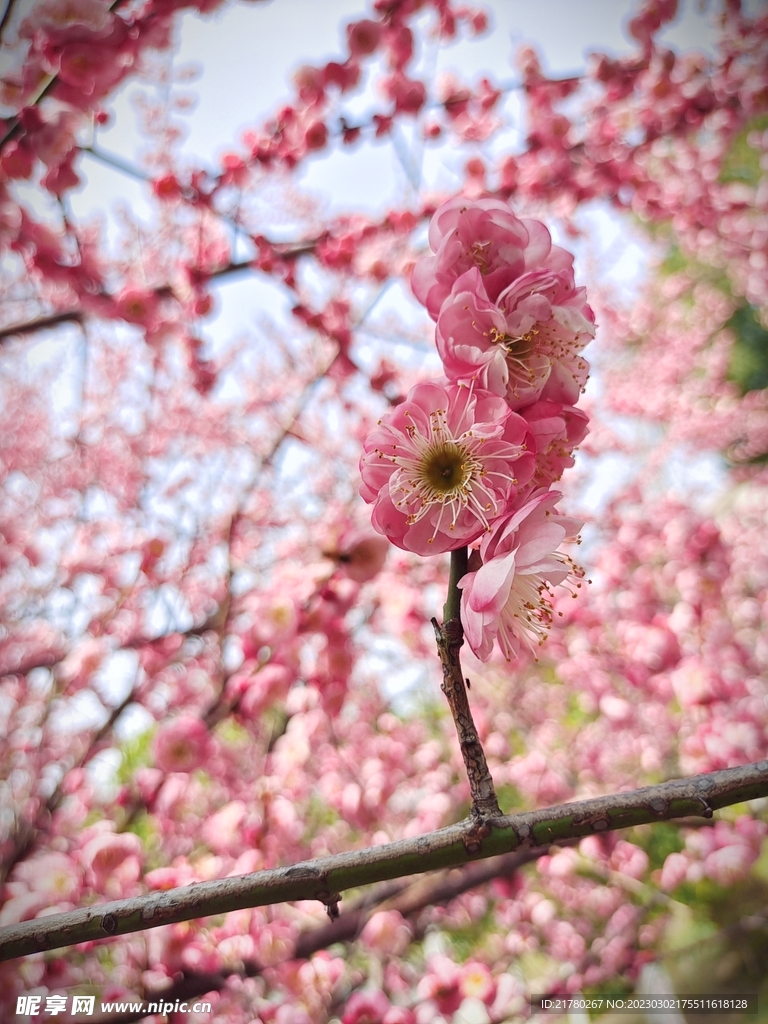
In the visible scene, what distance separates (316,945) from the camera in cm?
141

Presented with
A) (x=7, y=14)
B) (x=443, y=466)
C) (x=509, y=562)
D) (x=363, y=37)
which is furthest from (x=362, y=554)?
(x=363, y=37)

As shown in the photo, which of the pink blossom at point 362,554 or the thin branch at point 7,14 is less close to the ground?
the thin branch at point 7,14

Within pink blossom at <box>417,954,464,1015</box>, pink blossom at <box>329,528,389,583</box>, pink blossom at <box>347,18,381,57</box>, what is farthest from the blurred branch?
pink blossom at <box>417,954,464,1015</box>

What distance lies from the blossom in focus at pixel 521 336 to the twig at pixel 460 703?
0.67 ft

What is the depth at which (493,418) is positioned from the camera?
0.59m

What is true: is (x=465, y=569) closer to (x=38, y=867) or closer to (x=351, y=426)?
(x=38, y=867)

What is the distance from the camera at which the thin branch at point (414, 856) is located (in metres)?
0.51

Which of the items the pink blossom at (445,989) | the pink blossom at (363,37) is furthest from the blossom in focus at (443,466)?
the pink blossom at (363,37)

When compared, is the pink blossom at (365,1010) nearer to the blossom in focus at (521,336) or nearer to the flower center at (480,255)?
the blossom in focus at (521,336)

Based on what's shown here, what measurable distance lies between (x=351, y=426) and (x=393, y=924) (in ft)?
9.28

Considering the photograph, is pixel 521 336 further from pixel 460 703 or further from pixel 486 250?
pixel 460 703

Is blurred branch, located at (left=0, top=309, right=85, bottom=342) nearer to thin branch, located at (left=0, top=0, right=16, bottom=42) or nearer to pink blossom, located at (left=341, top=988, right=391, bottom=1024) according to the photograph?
thin branch, located at (left=0, top=0, right=16, bottom=42)

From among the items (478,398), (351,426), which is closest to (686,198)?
(351,426)

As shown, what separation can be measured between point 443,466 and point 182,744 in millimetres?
1116
